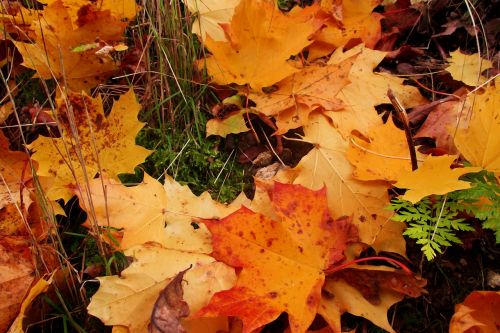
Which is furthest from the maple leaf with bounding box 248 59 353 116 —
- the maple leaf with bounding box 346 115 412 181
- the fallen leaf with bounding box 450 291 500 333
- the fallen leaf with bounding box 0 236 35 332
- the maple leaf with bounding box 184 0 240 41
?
the fallen leaf with bounding box 0 236 35 332

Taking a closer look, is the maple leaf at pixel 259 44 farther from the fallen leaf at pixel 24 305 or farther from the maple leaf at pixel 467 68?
the fallen leaf at pixel 24 305

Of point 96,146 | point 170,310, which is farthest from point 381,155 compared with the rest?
point 96,146

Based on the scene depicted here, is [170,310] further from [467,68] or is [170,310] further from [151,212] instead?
[467,68]

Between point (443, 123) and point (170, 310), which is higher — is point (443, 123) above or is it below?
above

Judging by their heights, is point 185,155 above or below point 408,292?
above

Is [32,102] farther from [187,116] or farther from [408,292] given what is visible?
[408,292]

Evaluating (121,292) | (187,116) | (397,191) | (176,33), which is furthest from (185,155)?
(397,191)
